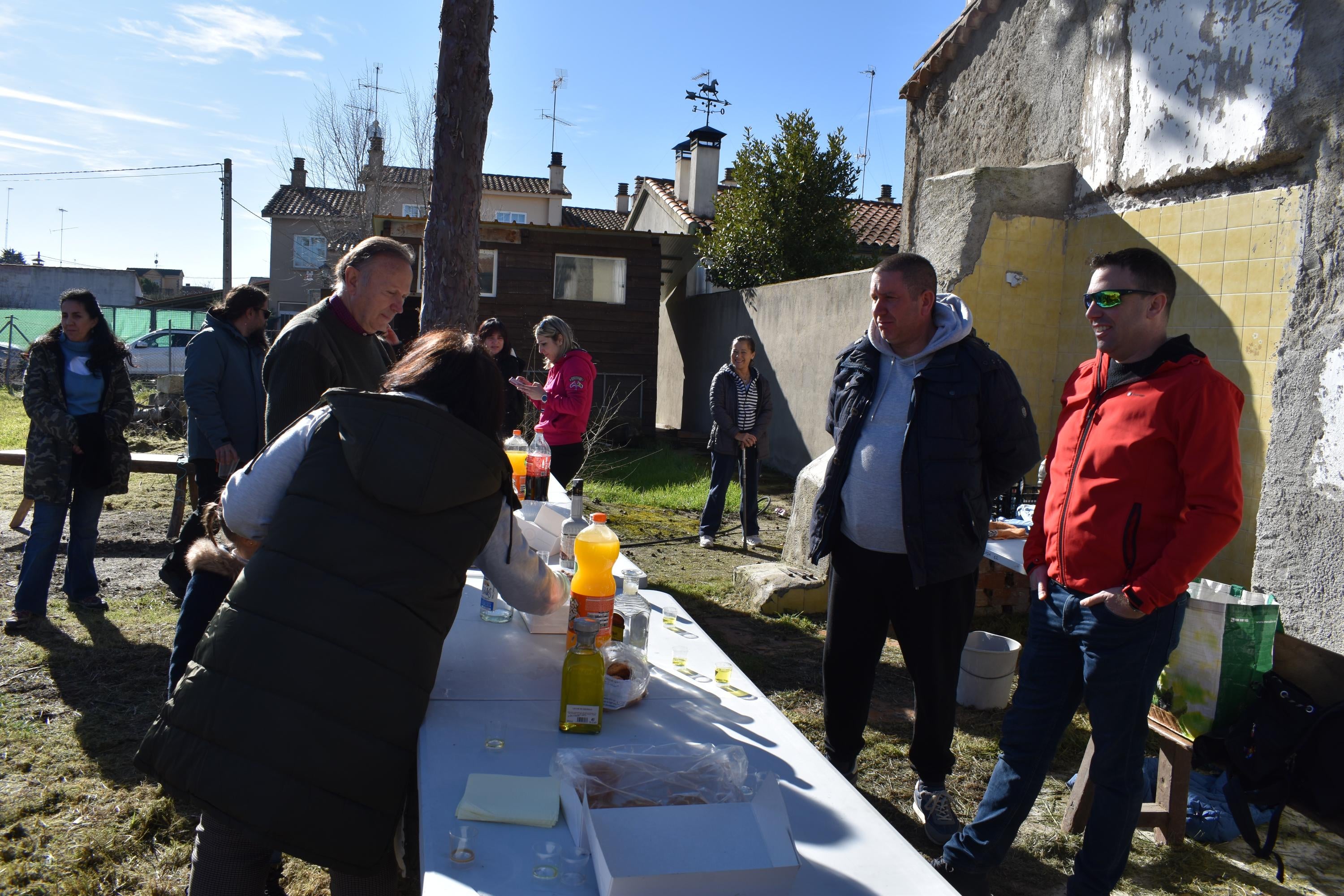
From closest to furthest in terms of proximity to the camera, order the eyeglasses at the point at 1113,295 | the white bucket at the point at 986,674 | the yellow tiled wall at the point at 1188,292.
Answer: the eyeglasses at the point at 1113,295
the white bucket at the point at 986,674
the yellow tiled wall at the point at 1188,292

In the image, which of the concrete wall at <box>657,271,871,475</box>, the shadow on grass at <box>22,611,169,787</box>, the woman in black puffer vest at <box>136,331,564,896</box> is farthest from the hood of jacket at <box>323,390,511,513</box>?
the concrete wall at <box>657,271,871,475</box>

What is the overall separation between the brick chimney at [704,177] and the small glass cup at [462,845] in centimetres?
1963

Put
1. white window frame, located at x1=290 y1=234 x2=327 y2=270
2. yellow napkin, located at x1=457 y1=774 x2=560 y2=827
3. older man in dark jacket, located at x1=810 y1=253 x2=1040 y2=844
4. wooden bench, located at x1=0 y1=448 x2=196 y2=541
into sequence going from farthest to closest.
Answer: white window frame, located at x1=290 y1=234 x2=327 y2=270
wooden bench, located at x1=0 y1=448 x2=196 y2=541
older man in dark jacket, located at x1=810 y1=253 x2=1040 y2=844
yellow napkin, located at x1=457 y1=774 x2=560 y2=827

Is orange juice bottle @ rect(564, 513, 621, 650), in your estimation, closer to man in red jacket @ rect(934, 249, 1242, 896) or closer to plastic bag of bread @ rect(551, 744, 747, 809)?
plastic bag of bread @ rect(551, 744, 747, 809)

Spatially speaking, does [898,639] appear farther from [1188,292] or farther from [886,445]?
Result: [1188,292]

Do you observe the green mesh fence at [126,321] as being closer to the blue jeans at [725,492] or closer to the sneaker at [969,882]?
the blue jeans at [725,492]

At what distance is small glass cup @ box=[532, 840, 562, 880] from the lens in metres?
1.40

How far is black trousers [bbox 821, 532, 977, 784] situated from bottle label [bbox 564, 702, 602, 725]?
1401mm

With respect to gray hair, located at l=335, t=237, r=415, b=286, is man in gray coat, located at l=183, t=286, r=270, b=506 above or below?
below

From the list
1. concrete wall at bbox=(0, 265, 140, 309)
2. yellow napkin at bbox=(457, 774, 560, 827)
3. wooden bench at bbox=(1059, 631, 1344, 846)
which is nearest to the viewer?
yellow napkin at bbox=(457, 774, 560, 827)

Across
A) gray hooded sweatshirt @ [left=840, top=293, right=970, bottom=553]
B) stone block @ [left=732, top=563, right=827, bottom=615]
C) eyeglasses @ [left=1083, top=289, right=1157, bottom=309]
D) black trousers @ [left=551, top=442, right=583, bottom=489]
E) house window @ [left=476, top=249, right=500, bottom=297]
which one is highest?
house window @ [left=476, top=249, right=500, bottom=297]

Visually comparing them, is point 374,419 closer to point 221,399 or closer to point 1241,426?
point 221,399

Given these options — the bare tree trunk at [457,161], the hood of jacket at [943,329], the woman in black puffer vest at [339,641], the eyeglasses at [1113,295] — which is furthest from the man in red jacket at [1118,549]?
the bare tree trunk at [457,161]

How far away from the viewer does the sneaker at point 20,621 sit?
15.6 ft
